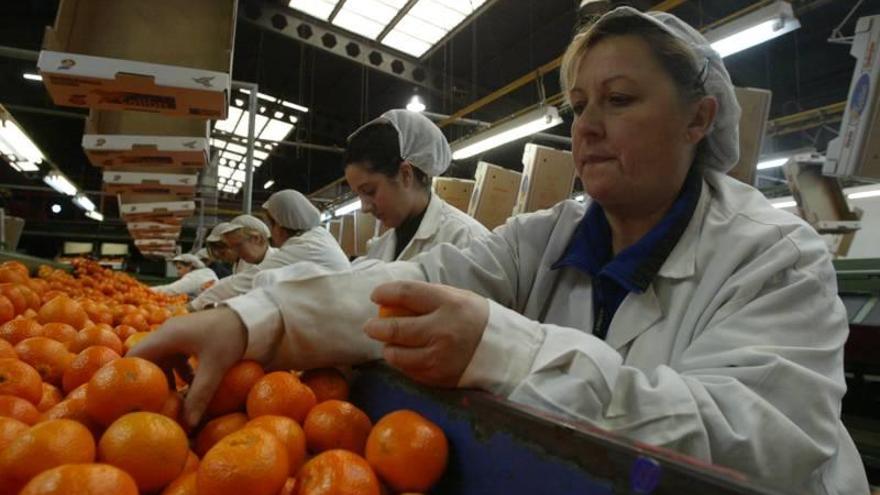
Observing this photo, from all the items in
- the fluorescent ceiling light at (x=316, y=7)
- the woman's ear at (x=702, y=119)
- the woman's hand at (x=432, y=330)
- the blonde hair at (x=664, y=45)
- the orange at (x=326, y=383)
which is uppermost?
the fluorescent ceiling light at (x=316, y=7)

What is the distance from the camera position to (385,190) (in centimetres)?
299

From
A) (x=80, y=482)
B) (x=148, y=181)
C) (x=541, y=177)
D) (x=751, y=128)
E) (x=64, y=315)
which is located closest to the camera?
(x=80, y=482)

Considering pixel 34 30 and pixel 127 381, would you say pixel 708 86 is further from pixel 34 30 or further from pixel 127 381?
pixel 34 30

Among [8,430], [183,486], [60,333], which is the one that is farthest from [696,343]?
[60,333]

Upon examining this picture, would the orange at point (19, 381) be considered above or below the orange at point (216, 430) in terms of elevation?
above

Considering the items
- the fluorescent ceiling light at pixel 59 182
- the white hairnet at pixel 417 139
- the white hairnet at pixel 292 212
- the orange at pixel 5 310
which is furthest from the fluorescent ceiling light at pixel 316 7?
the orange at pixel 5 310

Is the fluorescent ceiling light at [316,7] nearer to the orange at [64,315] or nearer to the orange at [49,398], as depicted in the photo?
the orange at [64,315]

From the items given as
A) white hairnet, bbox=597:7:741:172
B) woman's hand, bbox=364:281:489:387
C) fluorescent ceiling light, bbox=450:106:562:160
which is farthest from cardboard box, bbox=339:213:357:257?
woman's hand, bbox=364:281:489:387

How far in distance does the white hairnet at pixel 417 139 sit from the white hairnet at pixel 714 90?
5.73ft

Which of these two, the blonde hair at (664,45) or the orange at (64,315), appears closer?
the blonde hair at (664,45)

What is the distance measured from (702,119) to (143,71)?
2.15m

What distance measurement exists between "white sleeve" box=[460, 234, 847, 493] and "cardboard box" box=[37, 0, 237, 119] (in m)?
2.09

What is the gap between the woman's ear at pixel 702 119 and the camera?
125cm

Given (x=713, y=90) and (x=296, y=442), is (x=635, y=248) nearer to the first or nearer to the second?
(x=713, y=90)
